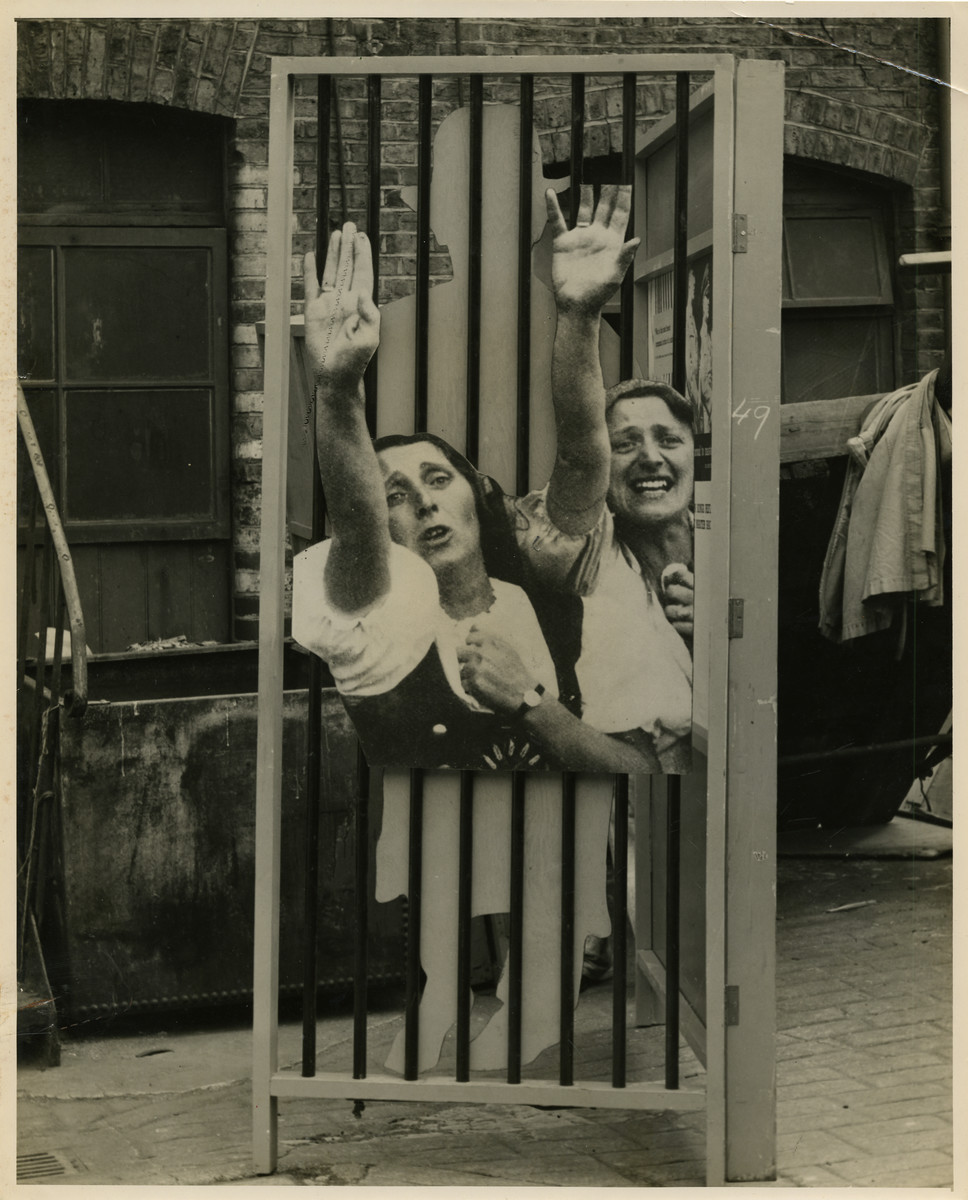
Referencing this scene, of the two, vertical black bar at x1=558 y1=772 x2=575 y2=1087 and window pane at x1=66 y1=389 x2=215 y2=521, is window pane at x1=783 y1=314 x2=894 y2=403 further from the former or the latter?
vertical black bar at x1=558 y1=772 x2=575 y2=1087

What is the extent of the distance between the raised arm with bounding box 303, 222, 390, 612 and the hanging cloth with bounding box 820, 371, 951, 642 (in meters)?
2.98

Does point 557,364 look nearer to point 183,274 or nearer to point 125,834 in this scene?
point 125,834

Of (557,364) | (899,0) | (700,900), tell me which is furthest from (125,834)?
(899,0)

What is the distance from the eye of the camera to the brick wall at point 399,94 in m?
5.37

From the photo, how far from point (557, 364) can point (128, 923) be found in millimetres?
2327

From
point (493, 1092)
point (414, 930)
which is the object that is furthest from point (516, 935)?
point (493, 1092)

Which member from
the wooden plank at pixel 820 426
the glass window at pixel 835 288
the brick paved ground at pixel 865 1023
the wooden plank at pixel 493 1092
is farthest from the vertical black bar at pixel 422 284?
the glass window at pixel 835 288

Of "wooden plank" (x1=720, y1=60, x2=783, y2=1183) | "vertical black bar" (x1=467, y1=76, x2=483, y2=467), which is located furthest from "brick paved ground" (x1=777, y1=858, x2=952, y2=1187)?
"vertical black bar" (x1=467, y1=76, x2=483, y2=467)

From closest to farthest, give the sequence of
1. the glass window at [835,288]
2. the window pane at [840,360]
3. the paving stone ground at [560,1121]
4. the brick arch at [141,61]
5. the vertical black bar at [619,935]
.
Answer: the vertical black bar at [619,935]
the paving stone ground at [560,1121]
the brick arch at [141,61]
the glass window at [835,288]
the window pane at [840,360]

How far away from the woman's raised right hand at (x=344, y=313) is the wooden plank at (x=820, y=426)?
2929 millimetres

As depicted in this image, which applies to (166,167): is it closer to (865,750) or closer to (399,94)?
(399,94)

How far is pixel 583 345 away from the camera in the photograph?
321cm

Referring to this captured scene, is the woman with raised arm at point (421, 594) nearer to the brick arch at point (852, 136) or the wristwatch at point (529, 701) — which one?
the wristwatch at point (529, 701)

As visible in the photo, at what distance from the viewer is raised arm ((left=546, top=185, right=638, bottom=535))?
3193 mm
